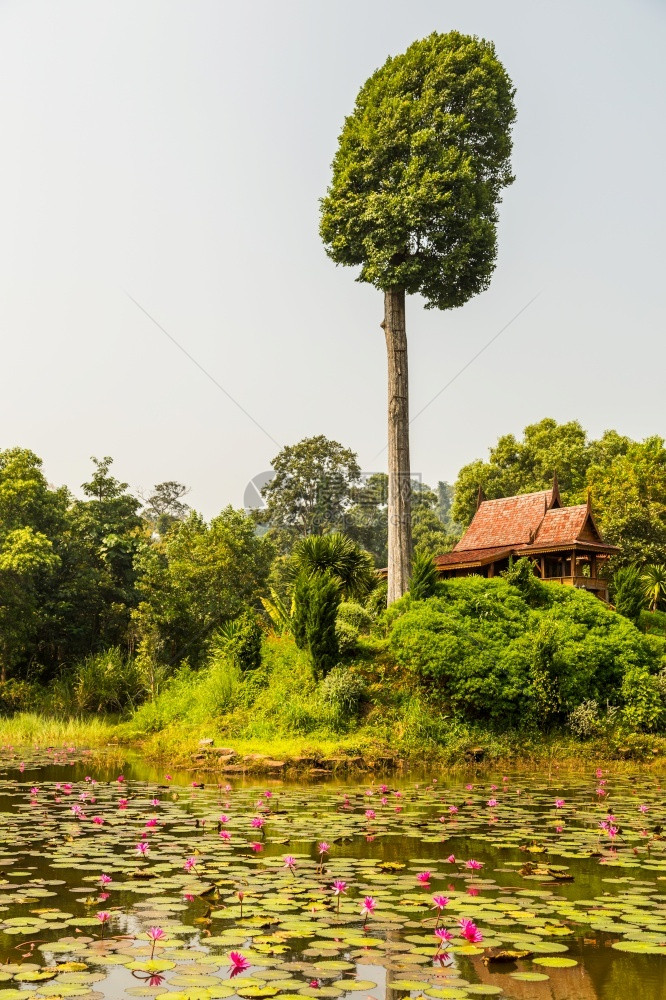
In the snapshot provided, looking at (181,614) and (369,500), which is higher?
(369,500)

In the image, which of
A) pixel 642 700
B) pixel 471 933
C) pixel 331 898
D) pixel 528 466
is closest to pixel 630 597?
pixel 642 700

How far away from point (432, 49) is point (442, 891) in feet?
85.5

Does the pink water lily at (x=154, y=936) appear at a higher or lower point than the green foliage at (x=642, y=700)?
lower

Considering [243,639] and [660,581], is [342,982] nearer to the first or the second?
[243,639]

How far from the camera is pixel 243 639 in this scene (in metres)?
22.4

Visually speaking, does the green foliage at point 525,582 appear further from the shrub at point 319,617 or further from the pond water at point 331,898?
the pond water at point 331,898

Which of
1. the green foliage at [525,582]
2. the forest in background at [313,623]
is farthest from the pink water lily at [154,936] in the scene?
the green foliage at [525,582]

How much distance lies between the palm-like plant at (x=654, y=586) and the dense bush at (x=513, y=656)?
1130cm

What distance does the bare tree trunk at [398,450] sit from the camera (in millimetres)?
25172

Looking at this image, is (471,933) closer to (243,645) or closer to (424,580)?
(424,580)

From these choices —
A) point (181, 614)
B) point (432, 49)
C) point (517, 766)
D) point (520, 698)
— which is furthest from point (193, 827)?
point (432, 49)

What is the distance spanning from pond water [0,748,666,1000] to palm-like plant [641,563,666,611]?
21.2m

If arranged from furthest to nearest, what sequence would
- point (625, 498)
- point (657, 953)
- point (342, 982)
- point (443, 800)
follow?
point (625, 498), point (443, 800), point (657, 953), point (342, 982)

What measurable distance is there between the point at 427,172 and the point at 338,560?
449 inches
